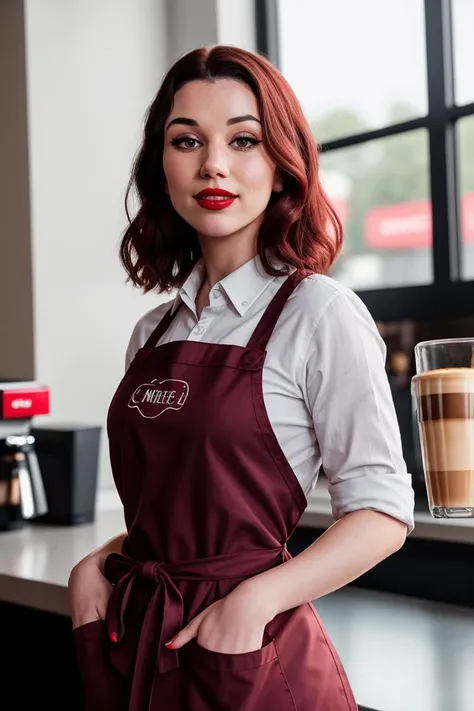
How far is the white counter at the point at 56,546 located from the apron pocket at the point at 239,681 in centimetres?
58

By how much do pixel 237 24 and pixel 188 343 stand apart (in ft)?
5.49

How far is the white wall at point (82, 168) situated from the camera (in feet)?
7.60

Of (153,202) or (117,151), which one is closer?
(153,202)

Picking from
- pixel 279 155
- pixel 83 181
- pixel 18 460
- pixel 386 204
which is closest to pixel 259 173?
pixel 279 155

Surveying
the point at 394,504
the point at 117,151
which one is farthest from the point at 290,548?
the point at 117,151

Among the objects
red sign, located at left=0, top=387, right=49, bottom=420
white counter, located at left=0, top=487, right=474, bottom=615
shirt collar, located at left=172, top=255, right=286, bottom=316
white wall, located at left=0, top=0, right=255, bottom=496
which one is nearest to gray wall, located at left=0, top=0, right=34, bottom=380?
white wall, located at left=0, top=0, right=255, bottom=496

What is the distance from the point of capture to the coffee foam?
1.06 meters

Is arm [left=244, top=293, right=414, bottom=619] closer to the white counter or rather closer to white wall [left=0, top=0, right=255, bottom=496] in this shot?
the white counter

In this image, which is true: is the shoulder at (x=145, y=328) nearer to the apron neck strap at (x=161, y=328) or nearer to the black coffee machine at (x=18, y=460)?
the apron neck strap at (x=161, y=328)

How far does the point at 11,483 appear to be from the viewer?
82.7 inches

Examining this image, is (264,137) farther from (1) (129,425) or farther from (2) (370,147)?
(2) (370,147)

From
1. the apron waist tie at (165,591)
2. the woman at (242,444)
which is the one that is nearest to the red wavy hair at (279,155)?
the woman at (242,444)

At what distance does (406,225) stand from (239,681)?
170 cm

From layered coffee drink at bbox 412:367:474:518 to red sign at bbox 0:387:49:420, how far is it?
1249mm
